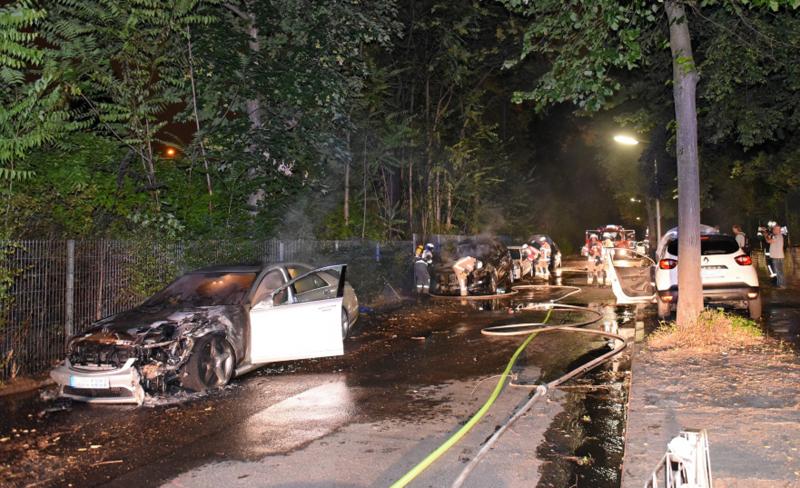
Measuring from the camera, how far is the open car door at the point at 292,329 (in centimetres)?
906

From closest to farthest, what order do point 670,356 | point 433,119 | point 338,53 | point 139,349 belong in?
point 139,349 → point 670,356 → point 338,53 → point 433,119

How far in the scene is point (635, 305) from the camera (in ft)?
54.6

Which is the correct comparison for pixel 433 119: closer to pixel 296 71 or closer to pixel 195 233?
pixel 296 71

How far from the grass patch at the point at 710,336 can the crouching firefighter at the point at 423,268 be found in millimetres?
10691

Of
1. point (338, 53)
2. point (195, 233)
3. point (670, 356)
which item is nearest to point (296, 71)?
point (338, 53)

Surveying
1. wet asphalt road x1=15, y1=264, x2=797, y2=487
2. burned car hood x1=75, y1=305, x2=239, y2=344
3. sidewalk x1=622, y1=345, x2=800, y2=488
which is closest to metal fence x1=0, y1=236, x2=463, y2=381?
wet asphalt road x1=15, y1=264, x2=797, y2=487

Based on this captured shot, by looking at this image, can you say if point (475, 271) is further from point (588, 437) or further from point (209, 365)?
point (588, 437)

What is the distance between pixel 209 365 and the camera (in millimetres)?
8398

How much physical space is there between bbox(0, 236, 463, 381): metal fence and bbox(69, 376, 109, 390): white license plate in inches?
76.6

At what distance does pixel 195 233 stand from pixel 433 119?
14.5 m

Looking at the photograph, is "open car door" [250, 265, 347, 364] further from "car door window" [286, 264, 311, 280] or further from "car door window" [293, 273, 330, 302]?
"car door window" [286, 264, 311, 280]

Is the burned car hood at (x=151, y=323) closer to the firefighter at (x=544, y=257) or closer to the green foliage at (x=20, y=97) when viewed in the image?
the green foliage at (x=20, y=97)

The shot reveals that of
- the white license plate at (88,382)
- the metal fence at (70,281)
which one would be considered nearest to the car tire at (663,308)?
the metal fence at (70,281)

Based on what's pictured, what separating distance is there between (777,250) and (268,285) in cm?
1614
